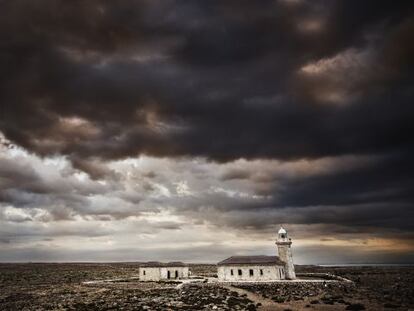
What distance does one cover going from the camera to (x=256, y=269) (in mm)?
62281

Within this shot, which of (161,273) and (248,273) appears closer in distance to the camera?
(248,273)

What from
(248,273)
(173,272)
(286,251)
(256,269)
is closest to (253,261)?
(256,269)

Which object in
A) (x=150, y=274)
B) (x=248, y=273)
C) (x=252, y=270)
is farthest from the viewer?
(x=150, y=274)

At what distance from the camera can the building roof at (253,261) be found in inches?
2468

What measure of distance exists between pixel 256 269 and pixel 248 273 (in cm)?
149

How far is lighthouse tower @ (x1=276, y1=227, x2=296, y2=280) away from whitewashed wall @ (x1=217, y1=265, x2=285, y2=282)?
2014 millimetres

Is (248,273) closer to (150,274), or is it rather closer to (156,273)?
(156,273)

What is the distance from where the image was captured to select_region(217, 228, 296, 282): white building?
6188cm

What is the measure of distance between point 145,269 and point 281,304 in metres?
40.3

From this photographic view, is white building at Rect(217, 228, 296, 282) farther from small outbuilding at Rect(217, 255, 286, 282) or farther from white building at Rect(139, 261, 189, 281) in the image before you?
white building at Rect(139, 261, 189, 281)

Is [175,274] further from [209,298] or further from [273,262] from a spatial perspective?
[209,298]

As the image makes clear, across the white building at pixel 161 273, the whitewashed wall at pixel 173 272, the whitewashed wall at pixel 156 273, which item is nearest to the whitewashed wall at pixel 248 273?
the whitewashed wall at pixel 173 272

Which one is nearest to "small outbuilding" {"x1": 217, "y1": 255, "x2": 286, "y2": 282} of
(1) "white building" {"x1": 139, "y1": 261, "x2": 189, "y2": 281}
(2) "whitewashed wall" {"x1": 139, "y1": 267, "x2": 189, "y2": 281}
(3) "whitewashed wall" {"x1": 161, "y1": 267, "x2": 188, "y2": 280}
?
(3) "whitewashed wall" {"x1": 161, "y1": 267, "x2": 188, "y2": 280}

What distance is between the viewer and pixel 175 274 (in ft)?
237
